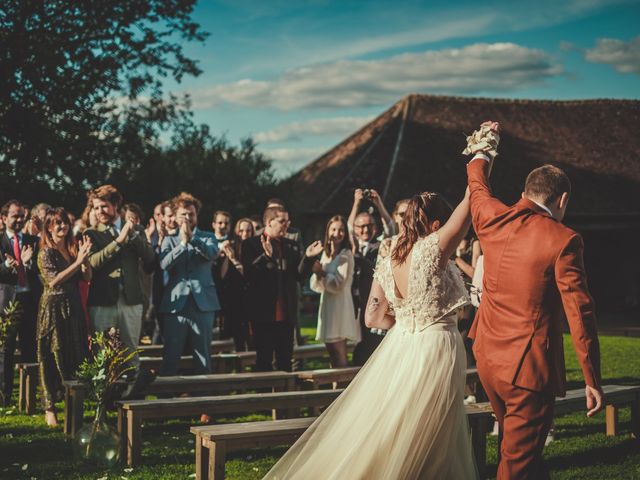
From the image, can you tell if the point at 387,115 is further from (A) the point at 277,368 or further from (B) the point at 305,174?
(A) the point at 277,368

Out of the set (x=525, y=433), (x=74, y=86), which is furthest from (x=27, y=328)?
(x=74, y=86)

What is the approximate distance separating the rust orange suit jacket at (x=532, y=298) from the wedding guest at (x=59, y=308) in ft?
15.3

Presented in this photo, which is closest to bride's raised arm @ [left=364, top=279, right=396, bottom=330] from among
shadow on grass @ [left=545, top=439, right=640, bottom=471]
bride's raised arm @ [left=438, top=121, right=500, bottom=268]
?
bride's raised arm @ [left=438, top=121, right=500, bottom=268]

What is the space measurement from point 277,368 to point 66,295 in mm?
2414

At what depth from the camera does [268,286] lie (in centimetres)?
874

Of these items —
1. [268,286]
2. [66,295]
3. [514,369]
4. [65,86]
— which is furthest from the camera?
[65,86]

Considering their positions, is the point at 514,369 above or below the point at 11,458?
above

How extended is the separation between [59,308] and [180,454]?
6.98ft

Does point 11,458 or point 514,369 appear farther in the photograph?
point 11,458

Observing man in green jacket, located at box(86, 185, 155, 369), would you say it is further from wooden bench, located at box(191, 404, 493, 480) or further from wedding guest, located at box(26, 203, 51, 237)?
wedding guest, located at box(26, 203, 51, 237)

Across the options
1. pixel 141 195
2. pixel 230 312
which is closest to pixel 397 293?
pixel 230 312

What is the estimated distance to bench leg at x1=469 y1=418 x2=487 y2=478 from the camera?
6.35 m

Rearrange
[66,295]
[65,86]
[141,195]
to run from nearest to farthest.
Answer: [66,295]
[65,86]
[141,195]

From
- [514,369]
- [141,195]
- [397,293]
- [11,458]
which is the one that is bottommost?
[11,458]
